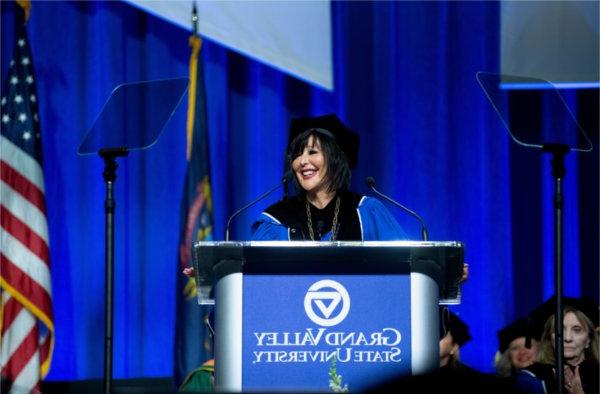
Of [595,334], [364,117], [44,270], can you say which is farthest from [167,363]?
[595,334]

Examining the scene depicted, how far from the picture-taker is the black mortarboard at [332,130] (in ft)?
14.4

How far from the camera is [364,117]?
22.8ft

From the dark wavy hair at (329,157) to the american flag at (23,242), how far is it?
222 centimetres

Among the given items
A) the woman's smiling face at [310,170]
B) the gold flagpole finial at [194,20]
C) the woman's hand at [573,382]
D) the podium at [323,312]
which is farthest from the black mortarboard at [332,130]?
the gold flagpole finial at [194,20]

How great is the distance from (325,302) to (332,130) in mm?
1516

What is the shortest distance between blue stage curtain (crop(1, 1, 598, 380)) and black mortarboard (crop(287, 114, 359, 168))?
2.25 meters

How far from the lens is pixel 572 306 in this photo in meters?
5.93

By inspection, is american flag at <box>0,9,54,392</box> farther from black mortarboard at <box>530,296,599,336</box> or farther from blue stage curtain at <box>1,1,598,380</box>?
black mortarboard at <box>530,296,599,336</box>

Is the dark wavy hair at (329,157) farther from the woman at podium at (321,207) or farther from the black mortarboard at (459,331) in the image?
the black mortarboard at (459,331)

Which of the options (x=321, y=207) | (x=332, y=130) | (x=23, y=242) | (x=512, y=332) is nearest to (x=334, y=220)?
(x=321, y=207)

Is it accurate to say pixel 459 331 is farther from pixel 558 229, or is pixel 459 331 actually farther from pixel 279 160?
pixel 558 229

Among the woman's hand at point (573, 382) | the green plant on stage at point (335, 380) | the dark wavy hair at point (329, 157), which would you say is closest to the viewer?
the green plant on stage at point (335, 380)

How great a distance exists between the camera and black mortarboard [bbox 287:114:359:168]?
4375 mm

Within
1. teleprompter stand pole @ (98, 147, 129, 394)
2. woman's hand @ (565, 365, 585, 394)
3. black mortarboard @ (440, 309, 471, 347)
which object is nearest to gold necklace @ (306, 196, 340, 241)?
teleprompter stand pole @ (98, 147, 129, 394)
